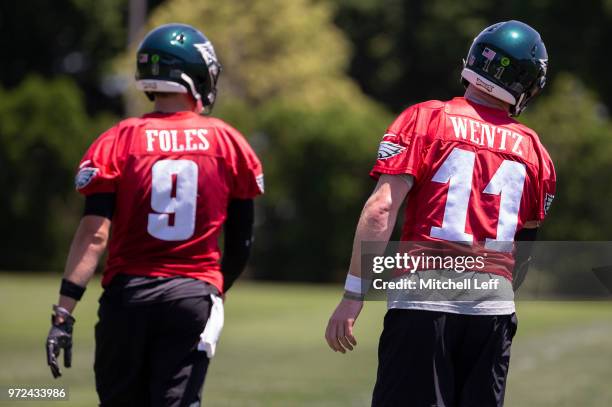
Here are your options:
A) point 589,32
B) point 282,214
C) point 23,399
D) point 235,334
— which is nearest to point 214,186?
point 23,399

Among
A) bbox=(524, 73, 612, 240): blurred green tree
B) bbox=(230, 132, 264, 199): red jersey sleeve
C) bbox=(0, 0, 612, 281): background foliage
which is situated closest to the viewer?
bbox=(230, 132, 264, 199): red jersey sleeve

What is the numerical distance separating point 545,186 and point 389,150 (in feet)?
2.51

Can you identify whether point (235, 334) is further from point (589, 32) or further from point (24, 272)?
point (589, 32)

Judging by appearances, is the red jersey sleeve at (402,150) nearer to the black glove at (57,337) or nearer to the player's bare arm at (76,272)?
the player's bare arm at (76,272)

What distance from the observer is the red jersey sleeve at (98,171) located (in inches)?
197

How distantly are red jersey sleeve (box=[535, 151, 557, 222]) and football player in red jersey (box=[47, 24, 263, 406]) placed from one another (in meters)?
1.42

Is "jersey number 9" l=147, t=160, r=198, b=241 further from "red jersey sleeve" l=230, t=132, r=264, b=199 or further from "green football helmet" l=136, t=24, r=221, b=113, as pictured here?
"green football helmet" l=136, t=24, r=221, b=113

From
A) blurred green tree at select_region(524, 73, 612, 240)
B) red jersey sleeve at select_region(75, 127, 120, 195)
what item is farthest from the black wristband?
blurred green tree at select_region(524, 73, 612, 240)

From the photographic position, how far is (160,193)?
5051 mm

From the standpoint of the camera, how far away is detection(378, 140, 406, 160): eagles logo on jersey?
14.3 feet

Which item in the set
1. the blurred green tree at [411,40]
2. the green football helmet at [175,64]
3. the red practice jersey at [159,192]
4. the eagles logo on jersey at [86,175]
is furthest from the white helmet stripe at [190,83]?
the blurred green tree at [411,40]

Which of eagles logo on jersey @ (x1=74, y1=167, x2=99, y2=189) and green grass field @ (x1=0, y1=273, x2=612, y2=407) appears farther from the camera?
green grass field @ (x1=0, y1=273, x2=612, y2=407)

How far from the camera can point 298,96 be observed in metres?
40.5

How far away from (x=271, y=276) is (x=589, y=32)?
1989 cm
